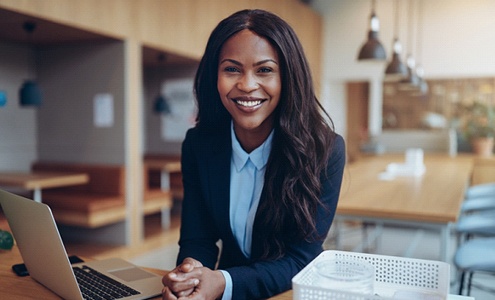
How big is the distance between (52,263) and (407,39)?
6915 millimetres

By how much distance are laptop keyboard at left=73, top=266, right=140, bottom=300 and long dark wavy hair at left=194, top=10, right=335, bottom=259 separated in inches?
15.5

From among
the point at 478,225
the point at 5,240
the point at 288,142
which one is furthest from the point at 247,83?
the point at 478,225

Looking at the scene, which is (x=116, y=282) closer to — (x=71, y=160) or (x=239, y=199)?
(x=239, y=199)

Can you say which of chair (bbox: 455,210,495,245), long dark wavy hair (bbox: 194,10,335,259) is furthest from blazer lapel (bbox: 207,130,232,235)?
chair (bbox: 455,210,495,245)

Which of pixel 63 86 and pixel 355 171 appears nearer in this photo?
pixel 355 171

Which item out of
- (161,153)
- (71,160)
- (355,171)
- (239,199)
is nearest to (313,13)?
(161,153)

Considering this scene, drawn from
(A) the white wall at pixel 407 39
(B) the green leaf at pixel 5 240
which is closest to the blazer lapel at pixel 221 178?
(B) the green leaf at pixel 5 240

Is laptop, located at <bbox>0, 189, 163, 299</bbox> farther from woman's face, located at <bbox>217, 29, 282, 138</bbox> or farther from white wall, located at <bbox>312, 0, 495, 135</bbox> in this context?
white wall, located at <bbox>312, 0, 495, 135</bbox>

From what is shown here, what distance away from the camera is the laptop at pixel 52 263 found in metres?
1.01

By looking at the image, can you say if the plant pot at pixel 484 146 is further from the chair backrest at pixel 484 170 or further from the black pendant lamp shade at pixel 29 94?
the black pendant lamp shade at pixel 29 94

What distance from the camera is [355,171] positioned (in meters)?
4.25

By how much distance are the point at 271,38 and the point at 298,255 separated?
59 centimetres

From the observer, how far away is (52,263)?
108cm

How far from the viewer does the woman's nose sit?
1.25m
